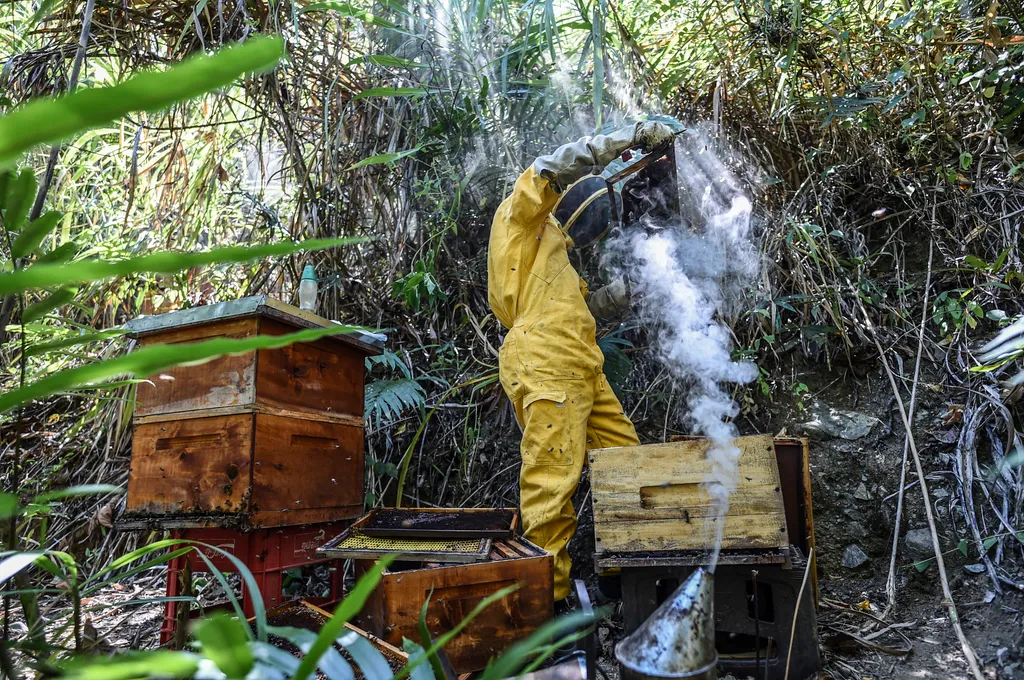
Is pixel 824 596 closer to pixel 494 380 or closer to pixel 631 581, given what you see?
pixel 631 581

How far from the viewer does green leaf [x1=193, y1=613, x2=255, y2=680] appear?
42cm

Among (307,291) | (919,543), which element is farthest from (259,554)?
(919,543)

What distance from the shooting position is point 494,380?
12.8 ft

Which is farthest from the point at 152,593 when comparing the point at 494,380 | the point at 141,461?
the point at 494,380

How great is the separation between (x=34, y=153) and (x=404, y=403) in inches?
136

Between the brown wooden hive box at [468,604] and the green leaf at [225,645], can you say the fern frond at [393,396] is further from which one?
the green leaf at [225,645]

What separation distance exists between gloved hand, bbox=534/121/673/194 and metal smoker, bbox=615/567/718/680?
2253 mm

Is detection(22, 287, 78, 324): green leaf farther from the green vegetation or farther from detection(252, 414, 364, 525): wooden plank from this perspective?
the green vegetation

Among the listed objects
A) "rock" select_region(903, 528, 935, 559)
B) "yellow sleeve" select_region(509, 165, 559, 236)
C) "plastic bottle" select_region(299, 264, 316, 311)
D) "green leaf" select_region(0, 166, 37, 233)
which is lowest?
"rock" select_region(903, 528, 935, 559)

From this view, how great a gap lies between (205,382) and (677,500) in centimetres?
188

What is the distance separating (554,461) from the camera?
2932mm

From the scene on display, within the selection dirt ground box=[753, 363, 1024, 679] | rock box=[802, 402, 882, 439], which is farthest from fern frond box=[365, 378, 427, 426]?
rock box=[802, 402, 882, 439]

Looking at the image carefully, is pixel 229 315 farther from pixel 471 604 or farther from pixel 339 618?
pixel 339 618

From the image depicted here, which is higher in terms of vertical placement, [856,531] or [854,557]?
[856,531]
